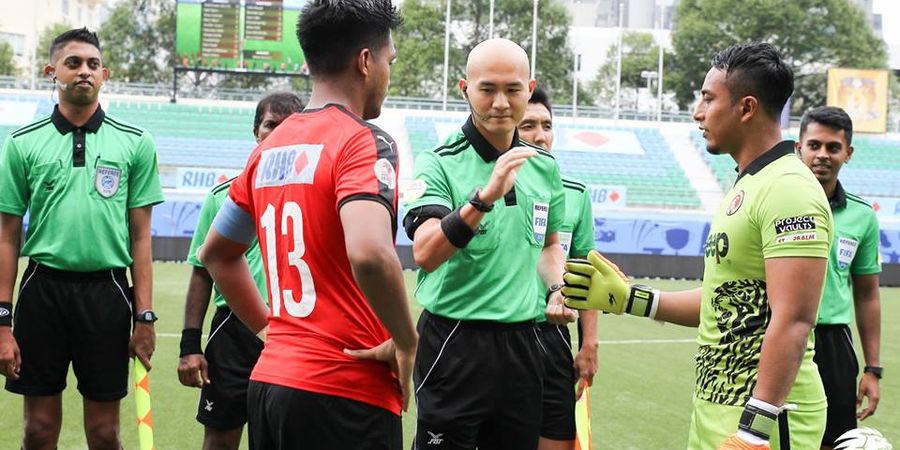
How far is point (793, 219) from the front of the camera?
322 cm

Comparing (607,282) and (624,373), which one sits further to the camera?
(624,373)

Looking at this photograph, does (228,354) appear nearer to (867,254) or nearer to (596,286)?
(596,286)

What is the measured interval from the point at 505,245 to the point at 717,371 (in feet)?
3.47

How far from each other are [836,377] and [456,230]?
2.61 meters

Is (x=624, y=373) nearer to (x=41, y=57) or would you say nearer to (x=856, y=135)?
(x=856, y=135)

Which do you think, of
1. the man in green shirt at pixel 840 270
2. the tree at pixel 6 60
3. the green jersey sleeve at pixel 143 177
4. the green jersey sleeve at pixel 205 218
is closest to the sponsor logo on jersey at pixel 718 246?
the man in green shirt at pixel 840 270

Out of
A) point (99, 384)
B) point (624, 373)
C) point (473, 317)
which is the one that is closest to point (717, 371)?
point (473, 317)

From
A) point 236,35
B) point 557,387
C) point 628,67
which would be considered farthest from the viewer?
point 628,67

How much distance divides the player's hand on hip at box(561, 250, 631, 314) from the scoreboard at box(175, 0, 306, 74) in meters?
31.6

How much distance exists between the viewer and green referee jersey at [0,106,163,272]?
209 inches

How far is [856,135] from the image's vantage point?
4531 cm

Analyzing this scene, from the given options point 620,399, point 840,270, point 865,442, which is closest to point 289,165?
point 865,442

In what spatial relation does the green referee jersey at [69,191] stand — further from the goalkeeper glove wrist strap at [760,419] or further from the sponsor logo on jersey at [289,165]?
the goalkeeper glove wrist strap at [760,419]

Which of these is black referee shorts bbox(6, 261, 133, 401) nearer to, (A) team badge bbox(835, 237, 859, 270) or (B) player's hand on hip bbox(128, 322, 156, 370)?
(B) player's hand on hip bbox(128, 322, 156, 370)
